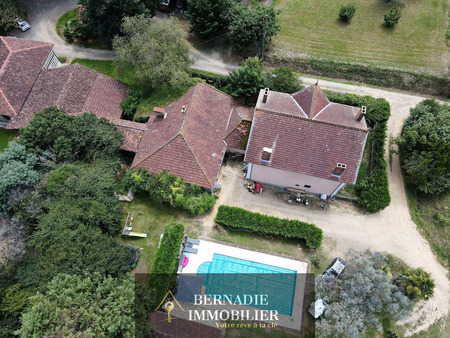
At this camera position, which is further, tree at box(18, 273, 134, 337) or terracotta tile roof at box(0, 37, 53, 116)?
A: terracotta tile roof at box(0, 37, 53, 116)

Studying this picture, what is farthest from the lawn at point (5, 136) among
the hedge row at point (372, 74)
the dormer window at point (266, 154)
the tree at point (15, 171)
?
the hedge row at point (372, 74)

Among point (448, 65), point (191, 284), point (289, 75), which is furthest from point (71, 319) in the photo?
point (448, 65)

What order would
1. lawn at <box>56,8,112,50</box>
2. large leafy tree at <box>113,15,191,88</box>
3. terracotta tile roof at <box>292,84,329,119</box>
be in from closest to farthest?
terracotta tile roof at <box>292,84,329,119</box>
large leafy tree at <box>113,15,191,88</box>
lawn at <box>56,8,112,50</box>

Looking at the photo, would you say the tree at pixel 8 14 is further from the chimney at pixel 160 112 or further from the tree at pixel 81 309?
the tree at pixel 81 309

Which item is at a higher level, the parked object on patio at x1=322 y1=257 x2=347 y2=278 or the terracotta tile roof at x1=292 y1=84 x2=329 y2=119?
the terracotta tile roof at x1=292 y1=84 x2=329 y2=119

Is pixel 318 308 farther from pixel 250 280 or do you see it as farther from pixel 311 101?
pixel 311 101

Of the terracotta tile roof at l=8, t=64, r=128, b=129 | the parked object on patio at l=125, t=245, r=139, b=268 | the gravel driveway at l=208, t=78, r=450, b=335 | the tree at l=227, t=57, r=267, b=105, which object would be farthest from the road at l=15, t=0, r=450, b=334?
the terracotta tile roof at l=8, t=64, r=128, b=129

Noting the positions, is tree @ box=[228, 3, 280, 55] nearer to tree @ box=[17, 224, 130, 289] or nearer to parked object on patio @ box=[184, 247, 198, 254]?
parked object on patio @ box=[184, 247, 198, 254]

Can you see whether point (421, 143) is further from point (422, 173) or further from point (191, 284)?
point (191, 284)
